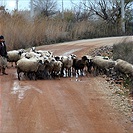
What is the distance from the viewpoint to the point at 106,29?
40.4 metres

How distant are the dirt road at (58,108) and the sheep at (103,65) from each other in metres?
2.00

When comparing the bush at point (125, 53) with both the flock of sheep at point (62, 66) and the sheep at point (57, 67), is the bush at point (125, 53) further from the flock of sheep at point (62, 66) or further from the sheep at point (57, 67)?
the sheep at point (57, 67)

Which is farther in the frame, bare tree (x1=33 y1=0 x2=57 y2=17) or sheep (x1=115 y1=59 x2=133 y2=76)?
bare tree (x1=33 y1=0 x2=57 y2=17)

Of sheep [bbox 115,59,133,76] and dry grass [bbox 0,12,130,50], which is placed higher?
dry grass [bbox 0,12,130,50]

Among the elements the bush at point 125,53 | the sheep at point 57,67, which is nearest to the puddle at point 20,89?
the sheep at point 57,67

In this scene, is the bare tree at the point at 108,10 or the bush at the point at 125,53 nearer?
the bush at the point at 125,53

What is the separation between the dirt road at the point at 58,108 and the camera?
8087mm

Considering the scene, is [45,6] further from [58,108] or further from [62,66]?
[58,108]

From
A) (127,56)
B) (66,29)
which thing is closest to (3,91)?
(127,56)

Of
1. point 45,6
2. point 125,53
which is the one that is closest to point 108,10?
point 45,6

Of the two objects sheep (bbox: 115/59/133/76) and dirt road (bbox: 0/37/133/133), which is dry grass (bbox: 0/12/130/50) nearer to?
sheep (bbox: 115/59/133/76)

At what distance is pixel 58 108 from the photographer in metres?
9.59

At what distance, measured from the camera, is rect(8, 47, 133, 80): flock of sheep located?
45.4 ft

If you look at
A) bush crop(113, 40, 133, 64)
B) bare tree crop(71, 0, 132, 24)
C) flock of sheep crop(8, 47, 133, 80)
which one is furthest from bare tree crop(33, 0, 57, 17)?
flock of sheep crop(8, 47, 133, 80)
